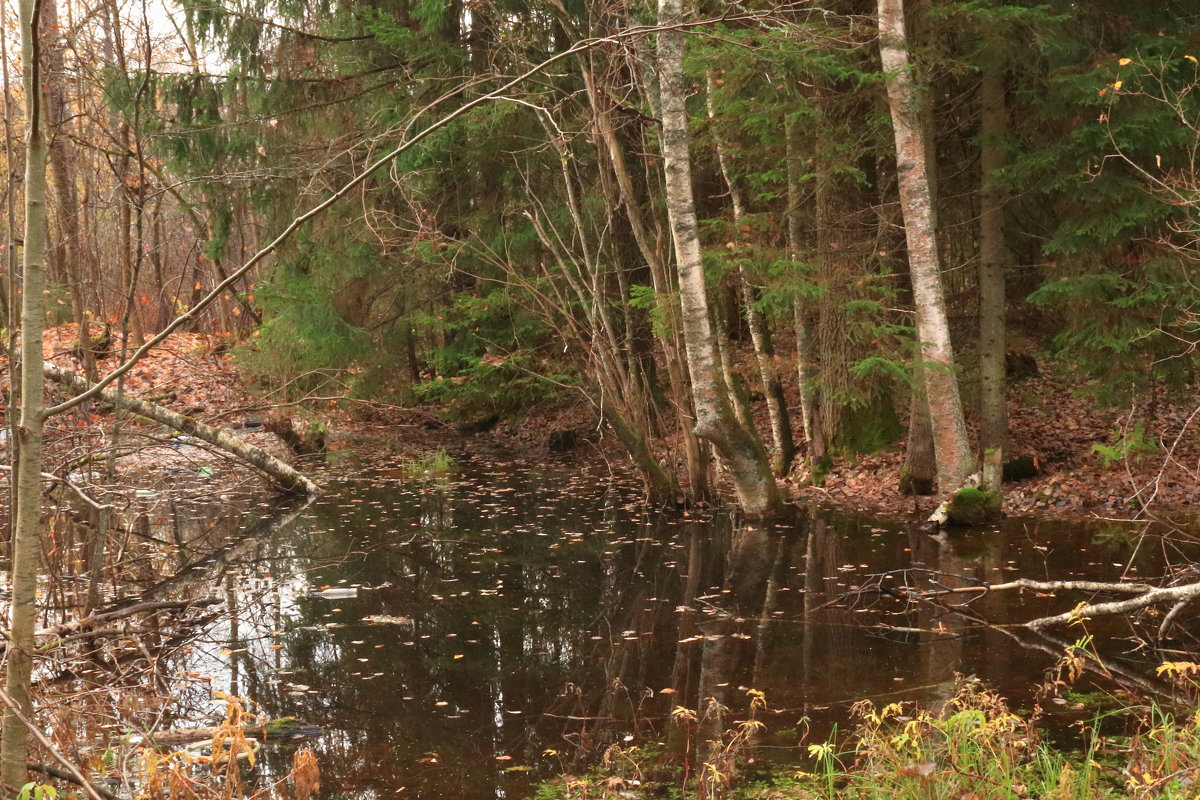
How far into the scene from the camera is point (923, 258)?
920 cm

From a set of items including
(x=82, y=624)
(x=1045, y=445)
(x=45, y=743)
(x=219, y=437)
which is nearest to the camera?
(x=45, y=743)

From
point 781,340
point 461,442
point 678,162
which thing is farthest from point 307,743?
point 461,442

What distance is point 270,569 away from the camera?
8203mm

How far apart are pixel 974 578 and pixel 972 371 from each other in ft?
15.2

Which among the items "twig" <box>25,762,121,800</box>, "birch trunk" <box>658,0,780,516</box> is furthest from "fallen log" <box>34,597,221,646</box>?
"birch trunk" <box>658,0,780,516</box>

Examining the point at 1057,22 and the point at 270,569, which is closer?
the point at 270,569

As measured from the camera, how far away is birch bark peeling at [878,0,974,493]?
8906 millimetres

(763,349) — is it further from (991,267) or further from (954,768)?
(954,768)

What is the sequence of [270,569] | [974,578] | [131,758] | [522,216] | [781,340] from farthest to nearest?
1. [522,216]
2. [781,340]
3. [270,569]
4. [974,578]
5. [131,758]

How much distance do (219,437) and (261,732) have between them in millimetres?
6928

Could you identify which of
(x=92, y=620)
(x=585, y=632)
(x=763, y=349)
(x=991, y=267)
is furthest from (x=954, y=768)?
(x=763, y=349)

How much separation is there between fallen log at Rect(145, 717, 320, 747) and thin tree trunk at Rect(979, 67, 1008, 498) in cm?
761

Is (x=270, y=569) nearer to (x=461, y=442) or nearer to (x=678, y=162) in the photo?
(x=678, y=162)

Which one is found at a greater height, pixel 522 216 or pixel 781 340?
pixel 522 216
